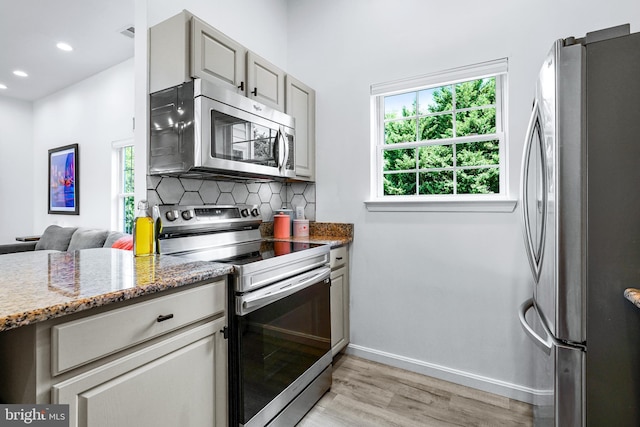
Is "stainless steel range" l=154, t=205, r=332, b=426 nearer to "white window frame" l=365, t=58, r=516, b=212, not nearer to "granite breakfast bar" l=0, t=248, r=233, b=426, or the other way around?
"granite breakfast bar" l=0, t=248, r=233, b=426

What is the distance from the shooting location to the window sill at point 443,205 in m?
1.97

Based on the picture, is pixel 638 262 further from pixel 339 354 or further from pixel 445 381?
pixel 339 354

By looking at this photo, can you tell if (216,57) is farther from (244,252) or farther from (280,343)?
(280,343)

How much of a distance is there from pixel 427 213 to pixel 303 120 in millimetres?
1219

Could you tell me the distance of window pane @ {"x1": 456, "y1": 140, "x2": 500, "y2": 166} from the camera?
217cm

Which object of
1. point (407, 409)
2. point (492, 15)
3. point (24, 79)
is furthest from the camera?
point (24, 79)

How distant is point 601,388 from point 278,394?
1269mm

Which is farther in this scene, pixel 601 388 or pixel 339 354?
pixel 339 354

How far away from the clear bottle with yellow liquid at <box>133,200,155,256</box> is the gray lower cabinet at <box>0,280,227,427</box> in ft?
1.73

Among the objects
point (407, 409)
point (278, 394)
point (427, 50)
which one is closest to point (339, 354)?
point (407, 409)

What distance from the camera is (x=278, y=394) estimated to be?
1.54 m

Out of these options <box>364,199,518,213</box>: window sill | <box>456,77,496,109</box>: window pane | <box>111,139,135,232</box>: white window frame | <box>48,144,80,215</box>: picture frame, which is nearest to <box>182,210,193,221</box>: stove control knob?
<box>364,199,518,213</box>: window sill

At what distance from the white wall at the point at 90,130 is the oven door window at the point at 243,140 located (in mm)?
2541

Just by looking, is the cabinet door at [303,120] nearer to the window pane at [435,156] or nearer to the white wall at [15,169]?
the window pane at [435,156]
